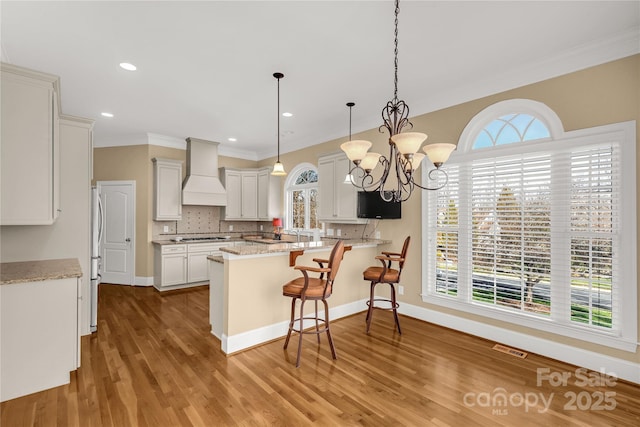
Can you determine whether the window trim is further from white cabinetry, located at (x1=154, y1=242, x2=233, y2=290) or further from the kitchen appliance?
white cabinetry, located at (x1=154, y1=242, x2=233, y2=290)

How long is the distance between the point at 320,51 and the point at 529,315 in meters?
3.41

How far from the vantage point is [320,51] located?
9.34 feet

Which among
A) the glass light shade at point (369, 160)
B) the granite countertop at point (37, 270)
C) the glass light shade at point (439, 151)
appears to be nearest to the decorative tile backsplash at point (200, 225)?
the granite countertop at point (37, 270)

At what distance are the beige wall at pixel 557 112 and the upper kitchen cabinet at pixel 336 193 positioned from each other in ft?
1.75

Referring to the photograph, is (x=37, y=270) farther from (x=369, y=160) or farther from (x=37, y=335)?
(x=369, y=160)

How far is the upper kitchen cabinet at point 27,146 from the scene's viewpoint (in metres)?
2.36

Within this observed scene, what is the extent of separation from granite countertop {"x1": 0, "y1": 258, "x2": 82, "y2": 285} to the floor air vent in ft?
13.3

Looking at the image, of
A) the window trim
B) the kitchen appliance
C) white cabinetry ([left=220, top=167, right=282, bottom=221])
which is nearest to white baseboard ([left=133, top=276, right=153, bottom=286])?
white cabinetry ([left=220, top=167, right=282, bottom=221])

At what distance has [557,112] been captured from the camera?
2.98 metres

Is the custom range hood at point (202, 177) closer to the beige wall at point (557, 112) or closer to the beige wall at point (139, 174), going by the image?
the beige wall at point (139, 174)

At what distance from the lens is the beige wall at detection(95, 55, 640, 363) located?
8.60 ft

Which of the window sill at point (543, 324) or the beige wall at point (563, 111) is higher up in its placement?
the beige wall at point (563, 111)

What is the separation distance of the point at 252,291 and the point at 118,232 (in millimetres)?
4243

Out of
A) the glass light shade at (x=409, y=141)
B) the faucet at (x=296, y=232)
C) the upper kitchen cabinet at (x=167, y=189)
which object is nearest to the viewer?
the glass light shade at (x=409, y=141)
